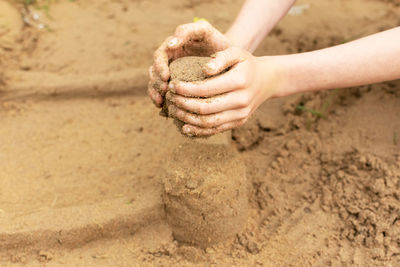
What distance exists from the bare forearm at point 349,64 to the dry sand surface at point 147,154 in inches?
19.4

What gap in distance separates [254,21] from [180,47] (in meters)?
0.46

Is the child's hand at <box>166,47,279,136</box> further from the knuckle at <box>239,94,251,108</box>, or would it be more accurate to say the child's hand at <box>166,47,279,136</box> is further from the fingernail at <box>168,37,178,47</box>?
the fingernail at <box>168,37,178,47</box>

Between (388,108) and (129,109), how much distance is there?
4.77 feet

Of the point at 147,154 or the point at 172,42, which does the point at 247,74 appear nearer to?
the point at 172,42

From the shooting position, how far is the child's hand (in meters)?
1.28

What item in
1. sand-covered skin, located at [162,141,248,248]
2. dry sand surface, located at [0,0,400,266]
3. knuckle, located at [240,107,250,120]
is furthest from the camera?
dry sand surface, located at [0,0,400,266]

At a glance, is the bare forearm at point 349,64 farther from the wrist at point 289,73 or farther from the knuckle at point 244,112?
the knuckle at point 244,112

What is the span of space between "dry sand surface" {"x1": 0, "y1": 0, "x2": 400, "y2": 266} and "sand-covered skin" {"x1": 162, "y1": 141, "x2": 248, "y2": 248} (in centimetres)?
8

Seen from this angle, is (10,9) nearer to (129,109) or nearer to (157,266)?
(129,109)

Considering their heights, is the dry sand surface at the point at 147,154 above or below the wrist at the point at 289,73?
below

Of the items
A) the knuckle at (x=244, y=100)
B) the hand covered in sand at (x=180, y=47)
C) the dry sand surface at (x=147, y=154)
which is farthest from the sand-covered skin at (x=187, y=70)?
the dry sand surface at (x=147, y=154)

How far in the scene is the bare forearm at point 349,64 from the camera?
4.72 ft

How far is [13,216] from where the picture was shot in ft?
5.60

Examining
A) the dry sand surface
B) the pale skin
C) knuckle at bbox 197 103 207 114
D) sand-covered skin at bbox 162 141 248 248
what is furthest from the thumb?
the dry sand surface
